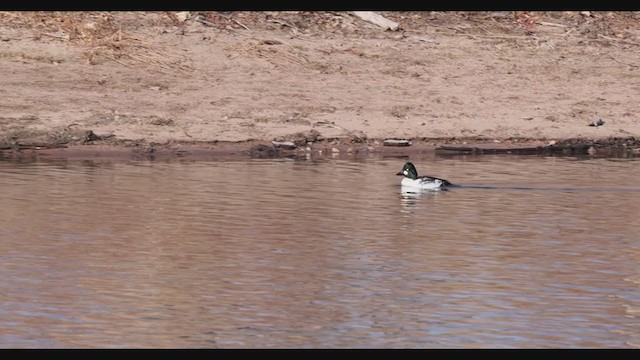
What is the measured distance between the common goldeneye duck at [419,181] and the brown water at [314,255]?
0.12 metres

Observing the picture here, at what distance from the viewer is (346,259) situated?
11422 millimetres

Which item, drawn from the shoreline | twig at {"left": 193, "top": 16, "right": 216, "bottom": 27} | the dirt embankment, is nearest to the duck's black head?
the shoreline

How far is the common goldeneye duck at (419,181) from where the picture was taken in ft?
49.5

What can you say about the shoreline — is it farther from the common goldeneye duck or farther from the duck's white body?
the duck's white body

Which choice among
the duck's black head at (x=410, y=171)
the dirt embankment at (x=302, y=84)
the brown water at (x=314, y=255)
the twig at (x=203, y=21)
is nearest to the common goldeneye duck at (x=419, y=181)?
the duck's black head at (x=410, y=171)

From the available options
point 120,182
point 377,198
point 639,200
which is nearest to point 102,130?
point 120,182

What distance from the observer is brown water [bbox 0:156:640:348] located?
8992 mm

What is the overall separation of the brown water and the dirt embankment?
1.06 metres

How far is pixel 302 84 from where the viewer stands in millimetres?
19281

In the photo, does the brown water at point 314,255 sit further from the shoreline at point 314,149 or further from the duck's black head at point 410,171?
the shoreline at point 314,149

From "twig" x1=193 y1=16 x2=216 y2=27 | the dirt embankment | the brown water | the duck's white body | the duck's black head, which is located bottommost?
the brown water
